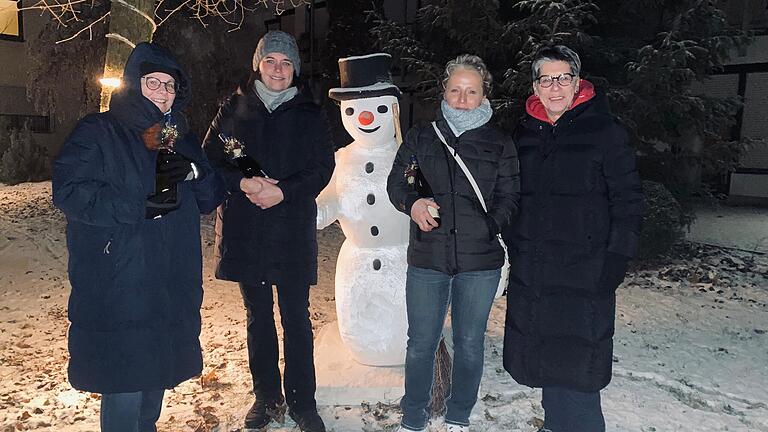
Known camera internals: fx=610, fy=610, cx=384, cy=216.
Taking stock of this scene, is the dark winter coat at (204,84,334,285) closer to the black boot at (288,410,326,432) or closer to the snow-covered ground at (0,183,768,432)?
the black boot at (288,410,326,432)

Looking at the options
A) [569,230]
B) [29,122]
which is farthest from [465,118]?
[29,122]

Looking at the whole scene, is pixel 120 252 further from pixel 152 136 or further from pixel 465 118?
pixel 465 118

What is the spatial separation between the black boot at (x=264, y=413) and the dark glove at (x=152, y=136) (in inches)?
67.0

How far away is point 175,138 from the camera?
2.63 metres

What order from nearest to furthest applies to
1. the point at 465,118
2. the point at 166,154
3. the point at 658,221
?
the point at 166,154 < the point at 465,118 < the point at 658,221

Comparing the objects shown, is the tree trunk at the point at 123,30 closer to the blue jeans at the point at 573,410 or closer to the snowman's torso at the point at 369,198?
the snowman's torso at the point at 369,198

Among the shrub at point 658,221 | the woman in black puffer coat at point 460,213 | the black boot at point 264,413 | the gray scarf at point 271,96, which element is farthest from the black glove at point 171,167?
the shrub at point 658,221

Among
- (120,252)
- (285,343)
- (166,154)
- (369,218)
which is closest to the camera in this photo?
(120,252)

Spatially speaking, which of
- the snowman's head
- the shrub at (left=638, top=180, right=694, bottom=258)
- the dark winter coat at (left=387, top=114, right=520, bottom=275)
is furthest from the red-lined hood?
the shrub at (left=638, top=180, right=694, bottom=258)

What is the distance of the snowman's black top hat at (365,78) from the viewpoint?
149 inches

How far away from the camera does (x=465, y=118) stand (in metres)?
3.06

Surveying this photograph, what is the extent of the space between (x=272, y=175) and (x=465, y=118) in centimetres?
106

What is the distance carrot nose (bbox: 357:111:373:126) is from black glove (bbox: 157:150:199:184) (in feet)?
4.66

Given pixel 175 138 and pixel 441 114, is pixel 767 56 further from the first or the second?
pixel 175 138
